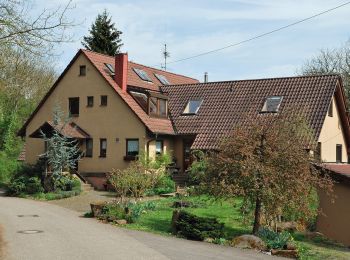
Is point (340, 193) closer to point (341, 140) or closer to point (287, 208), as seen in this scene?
point (287, 208)

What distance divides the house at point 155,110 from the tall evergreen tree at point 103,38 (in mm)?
14178

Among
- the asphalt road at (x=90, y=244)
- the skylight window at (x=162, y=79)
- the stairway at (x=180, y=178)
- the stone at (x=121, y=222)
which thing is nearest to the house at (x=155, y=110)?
the stairway at (x=180, y=178)

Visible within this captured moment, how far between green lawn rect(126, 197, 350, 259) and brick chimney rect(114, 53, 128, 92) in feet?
34.5

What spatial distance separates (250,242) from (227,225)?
374 cm

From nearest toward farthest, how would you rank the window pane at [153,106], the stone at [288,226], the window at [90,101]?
1. the stone at [288,226]
2. the window pane at [153,106]
3. the window at [90,101]

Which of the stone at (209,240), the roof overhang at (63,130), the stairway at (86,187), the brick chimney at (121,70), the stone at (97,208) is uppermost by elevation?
the brick chimney at (121,70)

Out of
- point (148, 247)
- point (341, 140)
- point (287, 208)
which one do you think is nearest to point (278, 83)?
point (341, 140)

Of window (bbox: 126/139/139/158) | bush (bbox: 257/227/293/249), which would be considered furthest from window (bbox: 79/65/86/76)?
bush (bbox: 257/227/293/249)

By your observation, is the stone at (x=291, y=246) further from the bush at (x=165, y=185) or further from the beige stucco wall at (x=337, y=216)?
the bush at (x=165, y=185)

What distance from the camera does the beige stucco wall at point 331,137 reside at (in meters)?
30.0

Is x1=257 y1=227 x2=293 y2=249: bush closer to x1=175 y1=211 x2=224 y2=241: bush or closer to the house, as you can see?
x1=175 y1=211 x2=224 y2=241: bush

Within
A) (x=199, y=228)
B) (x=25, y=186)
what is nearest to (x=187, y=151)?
(x=25, y=186)

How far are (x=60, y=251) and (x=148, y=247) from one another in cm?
236

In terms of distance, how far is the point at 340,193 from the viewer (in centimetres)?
1788
